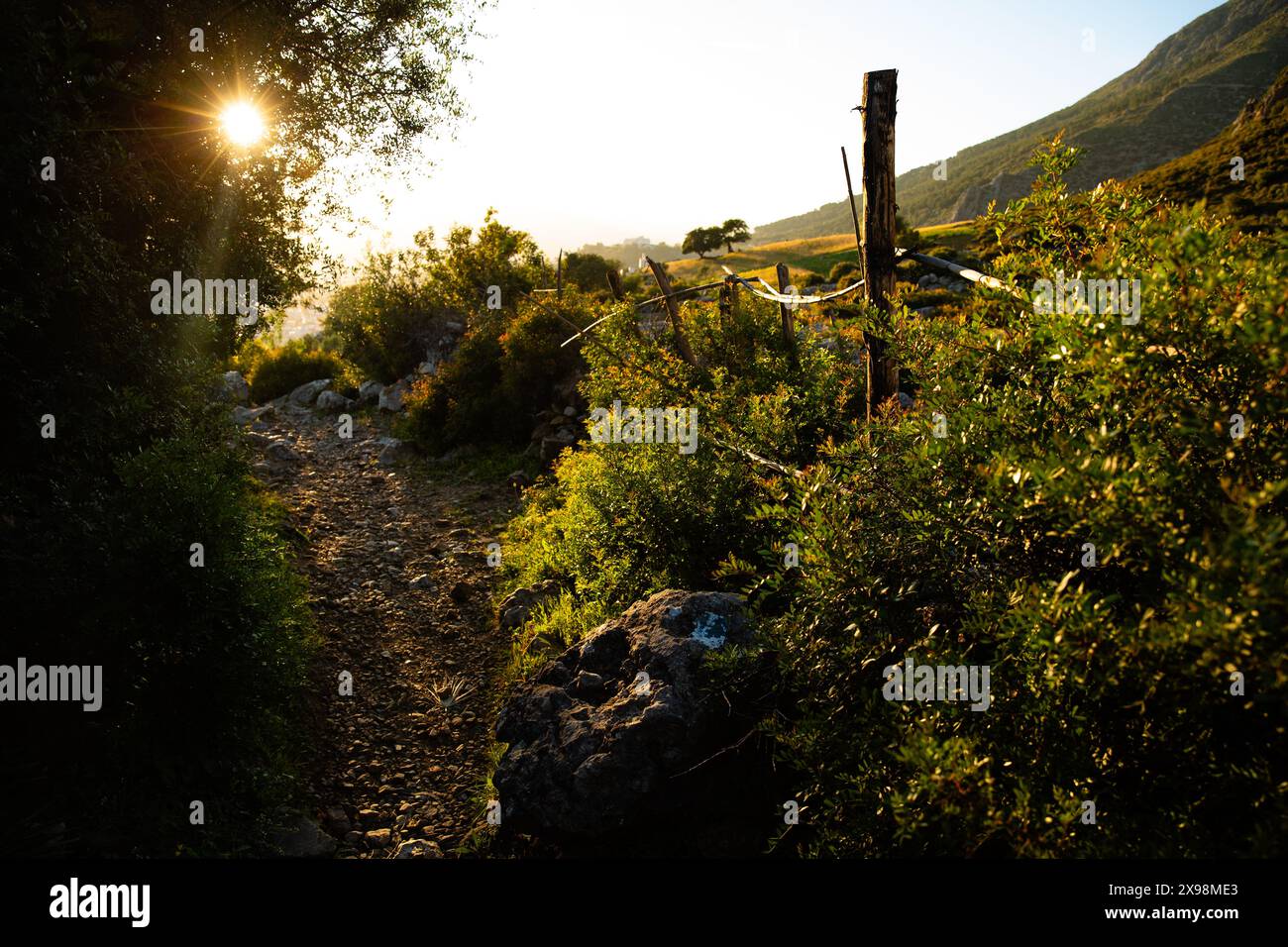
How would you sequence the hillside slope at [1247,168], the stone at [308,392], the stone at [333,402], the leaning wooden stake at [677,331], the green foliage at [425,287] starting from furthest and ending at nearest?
1. the hillside slope at [1247,168]
2. the green foliage at [425,287]
3. the stone at [308,392]
4. the stone at [333,402]
5. the leaning wooden stake at [677,331]

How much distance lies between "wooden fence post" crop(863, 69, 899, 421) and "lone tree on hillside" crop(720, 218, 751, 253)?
63.9 meters

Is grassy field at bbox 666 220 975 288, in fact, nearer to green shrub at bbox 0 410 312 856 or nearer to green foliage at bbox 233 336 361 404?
green foliage at bbox 233 336 361 404

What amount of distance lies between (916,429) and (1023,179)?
137766 mm

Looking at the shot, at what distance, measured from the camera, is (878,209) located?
6238 mm

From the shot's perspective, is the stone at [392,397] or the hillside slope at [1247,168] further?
the hillside slope at [1247,168]

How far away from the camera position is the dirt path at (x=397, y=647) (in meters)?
5.48

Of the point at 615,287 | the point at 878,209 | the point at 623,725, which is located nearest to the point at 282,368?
the point at 615,287

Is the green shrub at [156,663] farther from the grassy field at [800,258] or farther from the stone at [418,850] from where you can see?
the grassy field at [800,258]

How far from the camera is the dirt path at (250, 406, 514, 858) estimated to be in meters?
5.48

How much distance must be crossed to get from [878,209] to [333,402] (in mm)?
19401

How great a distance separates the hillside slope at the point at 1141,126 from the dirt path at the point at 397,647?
98.9m

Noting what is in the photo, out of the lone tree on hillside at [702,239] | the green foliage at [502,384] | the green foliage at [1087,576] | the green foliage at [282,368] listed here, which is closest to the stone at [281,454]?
the green foliage at [502,384]

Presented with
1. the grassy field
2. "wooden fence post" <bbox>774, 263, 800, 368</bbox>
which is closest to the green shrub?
"wooden fence post" <bbox>774, 263, 800, 368</bbox>
